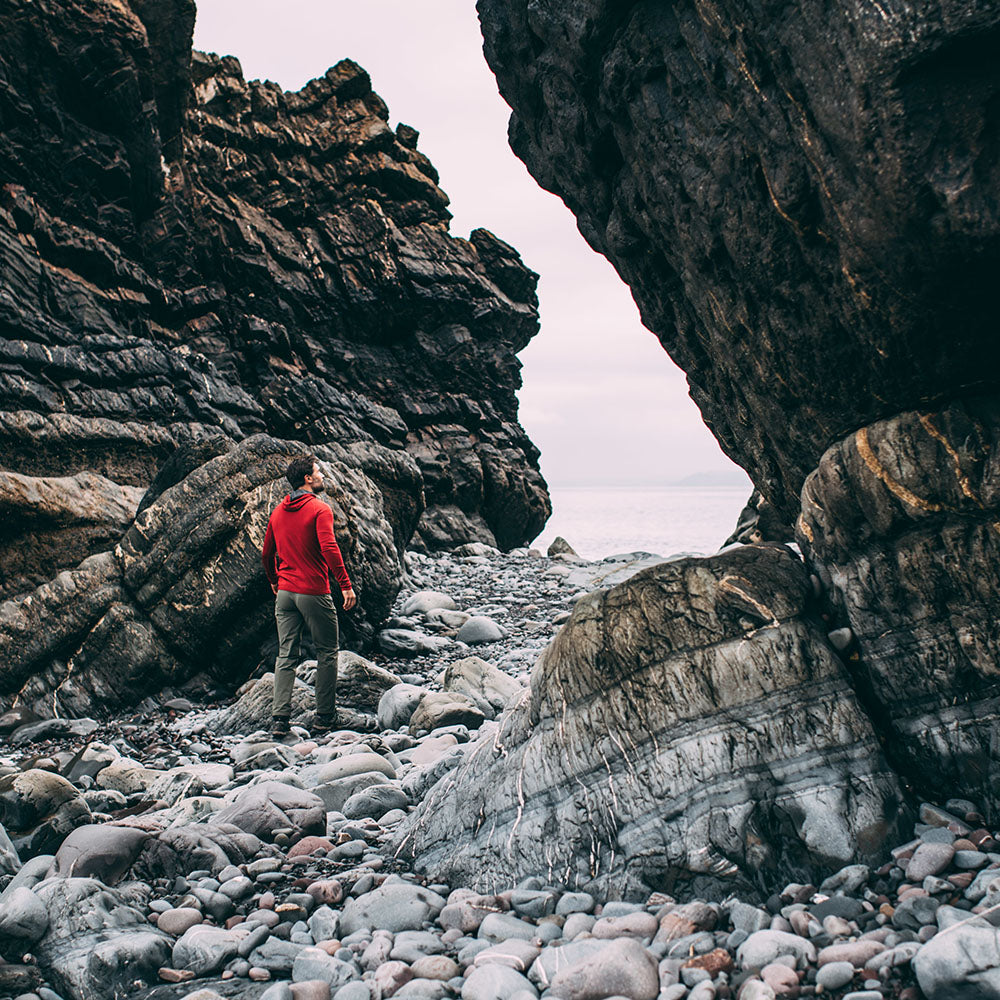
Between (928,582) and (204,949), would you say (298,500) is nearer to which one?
(204,949)

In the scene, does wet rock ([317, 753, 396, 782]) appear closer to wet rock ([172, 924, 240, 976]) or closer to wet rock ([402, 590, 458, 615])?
wet rock ([172, 924, 240, 976])

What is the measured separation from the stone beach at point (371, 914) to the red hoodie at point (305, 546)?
226 cm

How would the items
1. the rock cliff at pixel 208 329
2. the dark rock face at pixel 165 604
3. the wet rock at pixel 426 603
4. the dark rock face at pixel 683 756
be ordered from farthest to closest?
the wet rock at pixel 426 603, the rock cliff at pixel 208 329, the dark rock face at pixel 165 604, the dark rock face at pixel 683 756

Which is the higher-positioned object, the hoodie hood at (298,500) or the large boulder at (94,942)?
the hoodie hood at (298,500)

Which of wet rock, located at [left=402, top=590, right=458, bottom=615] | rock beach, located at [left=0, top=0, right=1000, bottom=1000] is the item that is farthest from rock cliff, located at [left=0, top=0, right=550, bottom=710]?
rock beach, located at [left=0, top=0, right=1000, bottom=1000]

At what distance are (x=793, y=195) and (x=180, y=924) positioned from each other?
4816mm

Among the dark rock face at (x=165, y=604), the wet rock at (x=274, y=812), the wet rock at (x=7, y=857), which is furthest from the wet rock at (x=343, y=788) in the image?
the dark rock face at (x=165, y=604)

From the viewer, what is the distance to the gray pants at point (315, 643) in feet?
25.3

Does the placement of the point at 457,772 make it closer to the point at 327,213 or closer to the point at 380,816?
the point at 380,816

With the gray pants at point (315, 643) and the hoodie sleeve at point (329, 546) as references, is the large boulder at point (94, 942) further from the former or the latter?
the hoodie sleeve at point (329, 546)

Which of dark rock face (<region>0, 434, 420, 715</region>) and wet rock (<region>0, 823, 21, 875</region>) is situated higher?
dark rock face (<region>0, 434, 420, 715</region>)

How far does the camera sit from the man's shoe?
25.2ft

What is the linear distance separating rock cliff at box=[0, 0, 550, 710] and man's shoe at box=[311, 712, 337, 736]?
2.59 m

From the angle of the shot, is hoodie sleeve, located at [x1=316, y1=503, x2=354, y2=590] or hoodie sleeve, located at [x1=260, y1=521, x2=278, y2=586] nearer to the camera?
hoodie sleeve, located at [x1=316, y1=503, x2=354, y2=590]
